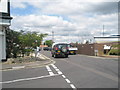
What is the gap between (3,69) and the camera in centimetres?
1392

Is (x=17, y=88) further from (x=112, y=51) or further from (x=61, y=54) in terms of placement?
(x=112, y=51)

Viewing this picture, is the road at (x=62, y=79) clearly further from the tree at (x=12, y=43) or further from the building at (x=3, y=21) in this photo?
the tree at (x=12, y=43)

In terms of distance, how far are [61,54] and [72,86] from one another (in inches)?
726

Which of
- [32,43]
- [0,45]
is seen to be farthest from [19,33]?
A: [0,45]

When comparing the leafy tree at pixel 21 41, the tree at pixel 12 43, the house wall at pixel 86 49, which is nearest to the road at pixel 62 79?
the leafy tree at pixel 21 41

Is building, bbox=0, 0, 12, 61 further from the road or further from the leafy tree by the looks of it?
the road

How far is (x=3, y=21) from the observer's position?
17.3 meters

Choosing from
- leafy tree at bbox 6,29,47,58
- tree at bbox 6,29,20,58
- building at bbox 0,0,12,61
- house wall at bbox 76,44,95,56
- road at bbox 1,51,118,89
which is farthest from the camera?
house wall at bbox 76,44,95,56

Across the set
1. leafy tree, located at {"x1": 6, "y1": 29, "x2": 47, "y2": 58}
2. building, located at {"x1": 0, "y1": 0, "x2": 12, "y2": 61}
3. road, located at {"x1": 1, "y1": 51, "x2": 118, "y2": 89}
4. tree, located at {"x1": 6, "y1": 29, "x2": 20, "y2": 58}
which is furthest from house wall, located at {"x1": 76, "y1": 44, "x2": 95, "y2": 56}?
road, located at {"x1": 1, "y1": 51, "x2": 118, "y2": 89}

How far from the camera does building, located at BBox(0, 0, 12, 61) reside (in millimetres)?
17391

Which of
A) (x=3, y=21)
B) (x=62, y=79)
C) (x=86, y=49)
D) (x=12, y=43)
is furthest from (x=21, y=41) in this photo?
(x=86, y=49)

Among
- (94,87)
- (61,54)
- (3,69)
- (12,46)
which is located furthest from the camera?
(61,54)

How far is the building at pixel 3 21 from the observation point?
685 inches

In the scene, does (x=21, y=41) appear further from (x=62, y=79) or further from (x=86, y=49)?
(x=86, y=49)
